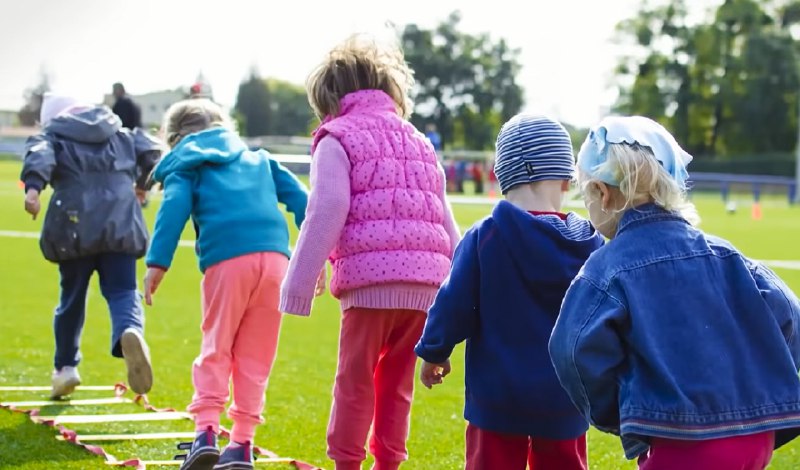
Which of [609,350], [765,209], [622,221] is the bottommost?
[765,209]

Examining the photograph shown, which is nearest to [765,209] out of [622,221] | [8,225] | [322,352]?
[8,225]

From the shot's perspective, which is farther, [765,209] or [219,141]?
[765,209]

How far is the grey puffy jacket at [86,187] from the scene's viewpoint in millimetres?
6238

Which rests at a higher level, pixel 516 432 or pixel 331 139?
pixel 331 139

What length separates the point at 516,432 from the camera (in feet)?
11.5

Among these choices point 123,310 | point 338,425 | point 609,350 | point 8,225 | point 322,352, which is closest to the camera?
point 609,350

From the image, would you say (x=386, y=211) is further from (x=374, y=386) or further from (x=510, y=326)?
(x=510, y=326)

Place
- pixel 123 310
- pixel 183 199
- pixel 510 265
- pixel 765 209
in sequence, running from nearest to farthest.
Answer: pixel 510 265
pixel 183 199
pixel 123 310
pixel 765 209

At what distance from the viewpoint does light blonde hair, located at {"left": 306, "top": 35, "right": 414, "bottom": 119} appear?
14.7ft

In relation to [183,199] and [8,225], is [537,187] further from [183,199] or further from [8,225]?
[8,225]

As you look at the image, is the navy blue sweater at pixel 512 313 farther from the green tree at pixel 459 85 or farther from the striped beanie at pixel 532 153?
the green tree at pixel 459 85

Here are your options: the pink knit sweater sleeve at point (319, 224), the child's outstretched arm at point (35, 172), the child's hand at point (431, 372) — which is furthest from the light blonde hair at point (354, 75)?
the child's outstretched arm at point (35, 172)

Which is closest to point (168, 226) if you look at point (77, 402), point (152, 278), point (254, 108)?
point (152, 278)

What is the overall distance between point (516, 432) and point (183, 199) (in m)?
2.08
